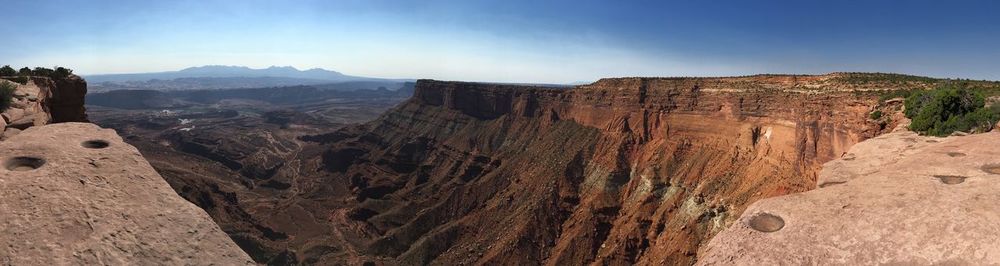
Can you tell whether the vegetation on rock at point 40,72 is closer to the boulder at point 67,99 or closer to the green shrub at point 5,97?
the boulder at point 67,99

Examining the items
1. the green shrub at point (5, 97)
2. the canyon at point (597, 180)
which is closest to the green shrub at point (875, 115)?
the canyon at point (597, 180)

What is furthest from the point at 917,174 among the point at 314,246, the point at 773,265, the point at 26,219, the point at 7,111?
the point at 314,246

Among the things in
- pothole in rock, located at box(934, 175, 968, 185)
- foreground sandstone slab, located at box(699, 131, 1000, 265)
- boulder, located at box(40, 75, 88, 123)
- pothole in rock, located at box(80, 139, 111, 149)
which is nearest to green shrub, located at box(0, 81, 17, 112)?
pothole in rock, located at box(80, 139, 111, 149)

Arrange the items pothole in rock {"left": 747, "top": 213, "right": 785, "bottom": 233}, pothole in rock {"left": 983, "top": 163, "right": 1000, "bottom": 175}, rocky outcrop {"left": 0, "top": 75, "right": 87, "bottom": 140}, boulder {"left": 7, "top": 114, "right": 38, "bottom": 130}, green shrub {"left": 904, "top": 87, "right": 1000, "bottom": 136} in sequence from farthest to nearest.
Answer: green shrub {"left": 904, "top": 87, "right": 1000, "bottom": 136} < rocky outcrop {"left": 0, "top": 75, "right": 87, "bottom": 140} < boulder {"left": 7, "top": 114, "right": 38, "bottom": 130} < pothole in rock {"left": 983, "top": 163, "right": 1000, "bottom": 175} < pothole in rock {"left": 747, "top": 213, "right": 785, "bottom": 233}

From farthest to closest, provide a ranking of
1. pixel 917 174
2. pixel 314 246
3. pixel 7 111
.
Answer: pixel 314 246, pixel 7 111, pixel 917 174

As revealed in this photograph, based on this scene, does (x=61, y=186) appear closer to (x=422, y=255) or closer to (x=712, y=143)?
(x=422, y=255)

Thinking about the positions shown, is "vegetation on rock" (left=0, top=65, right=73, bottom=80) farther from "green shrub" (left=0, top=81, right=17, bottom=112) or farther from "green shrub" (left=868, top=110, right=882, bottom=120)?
"green shrub" (left=868, top=110, right=882, bottom=120)
